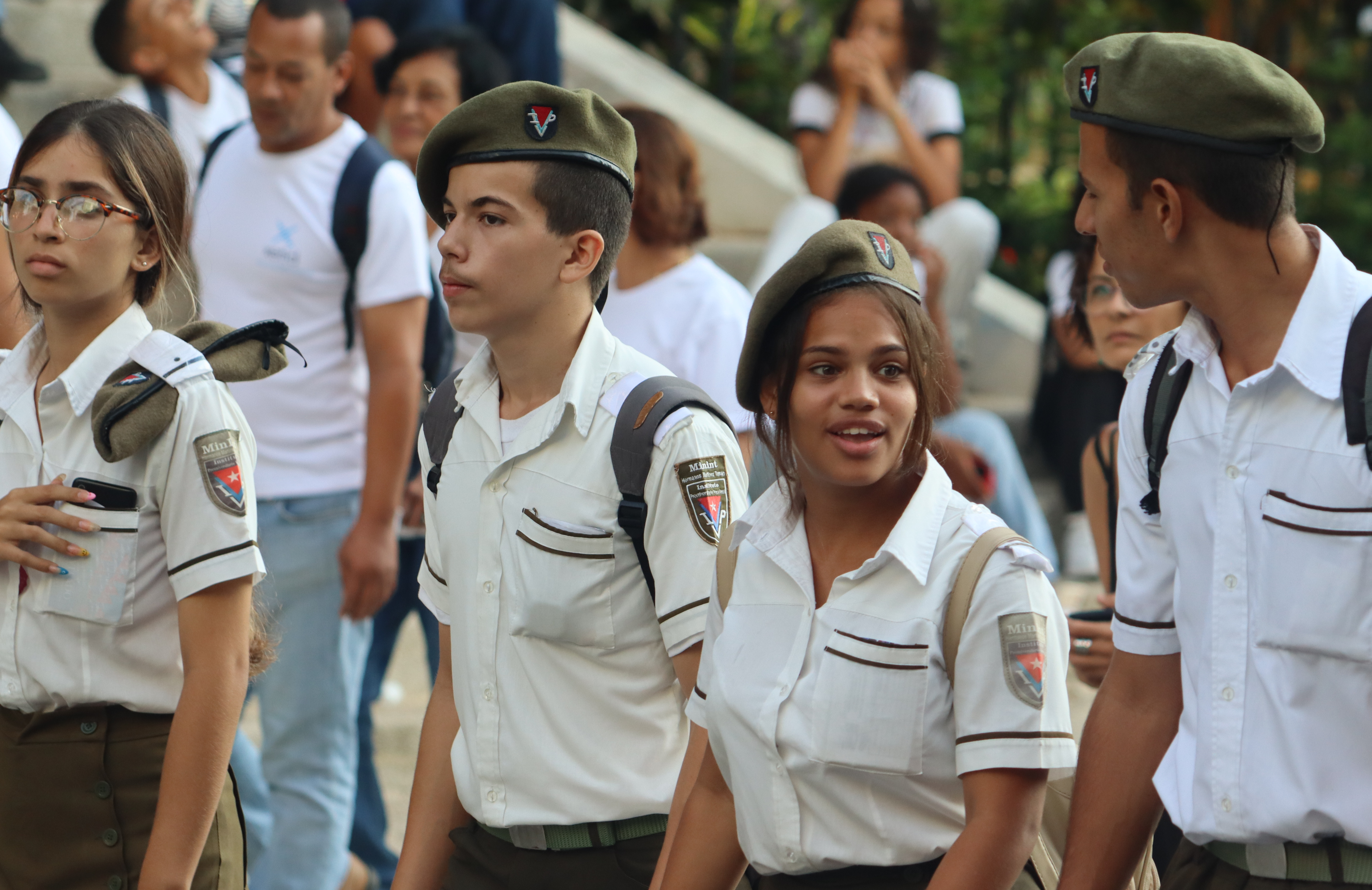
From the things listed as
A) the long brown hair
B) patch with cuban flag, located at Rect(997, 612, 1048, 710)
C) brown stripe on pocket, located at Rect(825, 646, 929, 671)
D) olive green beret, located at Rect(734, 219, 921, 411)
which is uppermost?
olive green beret, located at Rect(734, 219, 921, 411)

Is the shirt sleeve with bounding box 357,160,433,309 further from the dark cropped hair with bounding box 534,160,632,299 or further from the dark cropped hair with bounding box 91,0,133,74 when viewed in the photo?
the dark cropped hair with bounding box 91,0,133,74

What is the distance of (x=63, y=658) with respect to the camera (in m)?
2.64

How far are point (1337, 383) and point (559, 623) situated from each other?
1.24 metres

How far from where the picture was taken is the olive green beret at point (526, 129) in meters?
2.68

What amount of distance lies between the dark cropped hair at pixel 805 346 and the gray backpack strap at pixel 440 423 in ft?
2.16

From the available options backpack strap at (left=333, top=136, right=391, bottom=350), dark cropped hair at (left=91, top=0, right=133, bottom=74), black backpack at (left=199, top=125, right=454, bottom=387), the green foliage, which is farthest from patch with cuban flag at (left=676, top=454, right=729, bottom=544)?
the green foliage

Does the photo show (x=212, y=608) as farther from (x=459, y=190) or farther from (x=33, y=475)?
(x=459, y=190)

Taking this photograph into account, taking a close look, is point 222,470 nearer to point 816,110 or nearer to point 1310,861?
point 1310,861

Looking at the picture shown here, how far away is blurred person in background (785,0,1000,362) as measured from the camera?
23.0 ft

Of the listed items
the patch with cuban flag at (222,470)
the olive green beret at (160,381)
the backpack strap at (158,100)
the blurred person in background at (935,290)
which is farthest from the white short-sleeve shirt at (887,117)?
the patch with cuban flag at (222,470)

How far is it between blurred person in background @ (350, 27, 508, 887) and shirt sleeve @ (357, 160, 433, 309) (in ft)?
1.88

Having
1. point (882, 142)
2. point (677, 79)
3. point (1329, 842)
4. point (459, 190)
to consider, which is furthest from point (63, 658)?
point (677, 79)

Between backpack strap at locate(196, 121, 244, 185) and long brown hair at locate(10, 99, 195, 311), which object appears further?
backpack strap at locate(196, 121, 244, 185)

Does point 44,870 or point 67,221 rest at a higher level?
point 67,221
